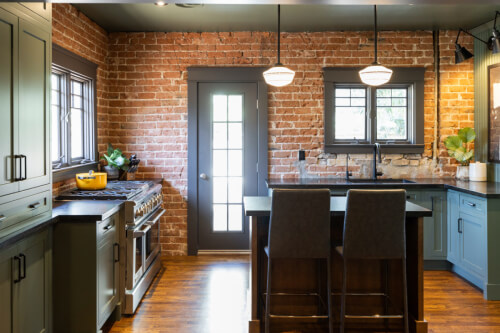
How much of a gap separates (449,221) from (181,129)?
125 inches

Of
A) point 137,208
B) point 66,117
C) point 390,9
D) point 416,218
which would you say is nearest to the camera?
point 416,218

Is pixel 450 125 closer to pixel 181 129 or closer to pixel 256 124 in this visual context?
pixel 256 124

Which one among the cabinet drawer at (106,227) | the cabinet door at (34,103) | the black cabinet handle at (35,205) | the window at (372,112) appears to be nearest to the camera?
the cabinet door at (34,103)

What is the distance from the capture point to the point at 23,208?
2545mm

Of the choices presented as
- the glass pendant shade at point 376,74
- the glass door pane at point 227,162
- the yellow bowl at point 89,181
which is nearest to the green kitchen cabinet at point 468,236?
the glass pendant shade at point 376,74

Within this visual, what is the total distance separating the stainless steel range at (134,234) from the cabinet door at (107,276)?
9cm

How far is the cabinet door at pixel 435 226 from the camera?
466 cm

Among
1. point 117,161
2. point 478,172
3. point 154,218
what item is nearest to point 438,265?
point 478,172

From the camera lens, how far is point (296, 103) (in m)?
5.27

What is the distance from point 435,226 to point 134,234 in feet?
10.3

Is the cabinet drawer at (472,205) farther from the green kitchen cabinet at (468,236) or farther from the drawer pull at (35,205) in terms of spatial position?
the drawer pull at (35,205)

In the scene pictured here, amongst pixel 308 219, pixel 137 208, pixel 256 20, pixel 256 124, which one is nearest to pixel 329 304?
pixel 308 219

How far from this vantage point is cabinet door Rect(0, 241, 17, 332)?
225cm

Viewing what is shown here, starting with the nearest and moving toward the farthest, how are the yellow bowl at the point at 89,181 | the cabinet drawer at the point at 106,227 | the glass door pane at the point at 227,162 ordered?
the cabinet drawer at the point at 106,227
the yellow bowl at the point at 89,181
the glass door pane at the point at 227,162
